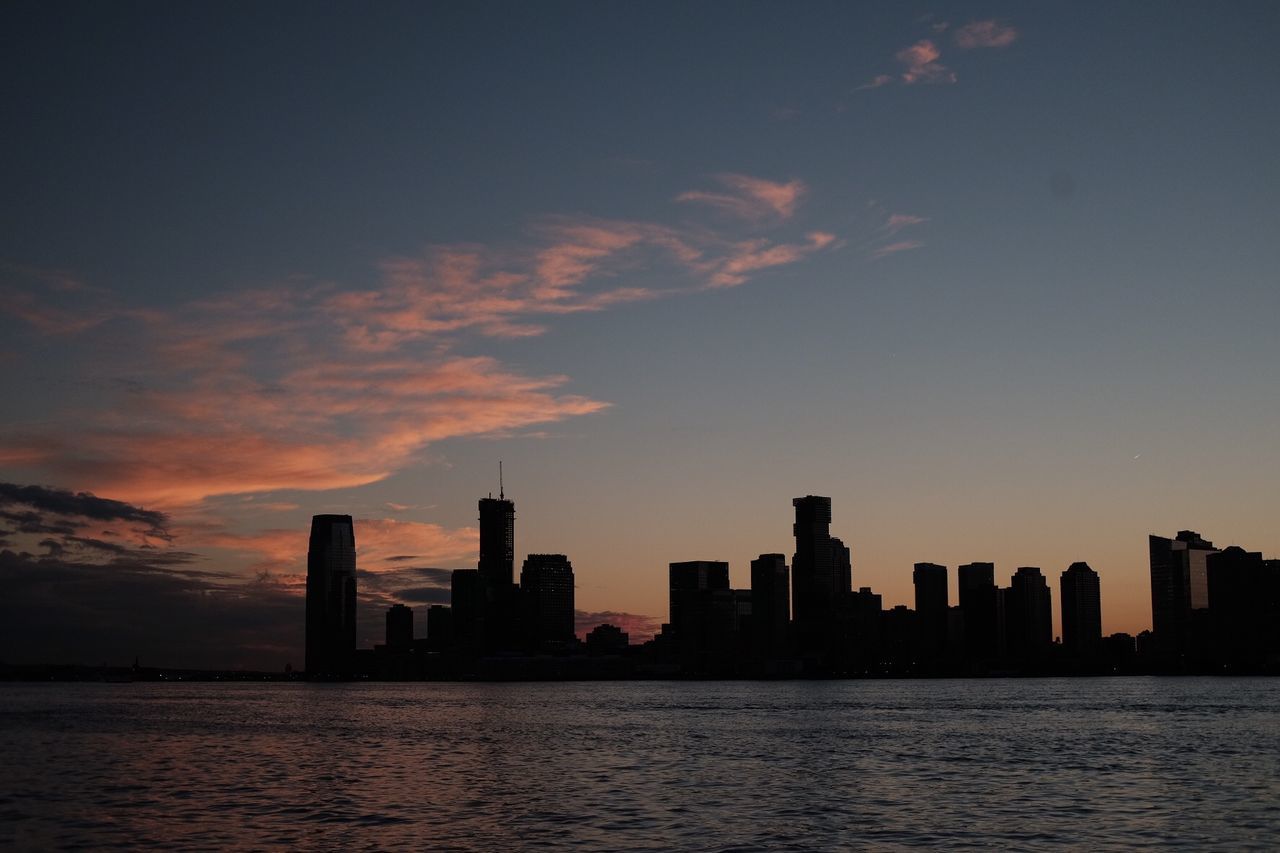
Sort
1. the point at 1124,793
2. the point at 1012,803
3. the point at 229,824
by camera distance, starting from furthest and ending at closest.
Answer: the point at 1124,793 < the point at 1012,803 < the point at 229,824

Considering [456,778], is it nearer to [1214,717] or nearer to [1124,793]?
[1124,793]

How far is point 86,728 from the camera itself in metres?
175

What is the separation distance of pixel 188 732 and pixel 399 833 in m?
115

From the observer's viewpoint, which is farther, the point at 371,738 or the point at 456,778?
the point at 371,738

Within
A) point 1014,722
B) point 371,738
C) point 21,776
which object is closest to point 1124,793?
point 21,776

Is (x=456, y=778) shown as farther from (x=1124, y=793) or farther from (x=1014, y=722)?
(x=1014, y=722)

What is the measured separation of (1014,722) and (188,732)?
374ft

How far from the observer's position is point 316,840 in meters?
57.4

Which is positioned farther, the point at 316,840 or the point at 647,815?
the point at 647,815

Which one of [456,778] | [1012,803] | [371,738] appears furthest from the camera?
[371,738]

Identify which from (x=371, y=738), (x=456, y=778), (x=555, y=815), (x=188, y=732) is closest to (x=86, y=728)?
(x=188, y=732)

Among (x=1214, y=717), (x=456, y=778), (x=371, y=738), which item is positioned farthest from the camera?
(x=1214, y=717)

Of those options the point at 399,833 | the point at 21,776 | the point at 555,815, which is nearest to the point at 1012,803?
the point at 555,815

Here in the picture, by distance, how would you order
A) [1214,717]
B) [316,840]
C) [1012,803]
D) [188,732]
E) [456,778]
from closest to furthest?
[316,840], [1012,803], [456,778], [188,732], [1214,717]
